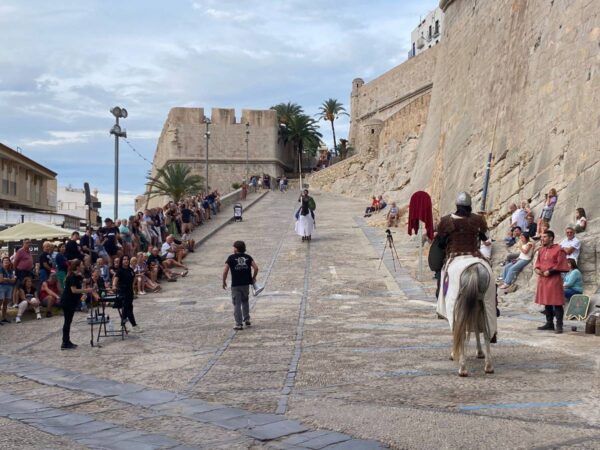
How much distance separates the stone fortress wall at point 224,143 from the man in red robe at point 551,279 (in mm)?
54555

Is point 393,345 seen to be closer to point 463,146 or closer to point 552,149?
point 552,149

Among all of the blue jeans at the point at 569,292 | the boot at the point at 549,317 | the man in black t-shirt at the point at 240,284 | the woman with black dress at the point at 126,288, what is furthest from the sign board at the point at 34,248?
the blue jeans at the point at 569,292

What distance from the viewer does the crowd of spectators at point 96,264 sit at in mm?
13727

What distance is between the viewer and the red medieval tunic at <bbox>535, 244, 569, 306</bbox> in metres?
10.2

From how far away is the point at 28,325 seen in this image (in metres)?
13.2

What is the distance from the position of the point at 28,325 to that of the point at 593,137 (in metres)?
12.5

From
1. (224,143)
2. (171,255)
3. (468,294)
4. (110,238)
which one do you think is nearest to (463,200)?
(468,294)

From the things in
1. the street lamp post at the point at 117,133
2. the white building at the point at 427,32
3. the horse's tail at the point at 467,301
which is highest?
the white building at the point at 427,32

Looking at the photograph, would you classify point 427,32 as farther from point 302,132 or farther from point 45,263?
point 45,263

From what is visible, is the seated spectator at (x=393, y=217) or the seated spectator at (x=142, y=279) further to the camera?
the seated spectator at (x=393, y=217)

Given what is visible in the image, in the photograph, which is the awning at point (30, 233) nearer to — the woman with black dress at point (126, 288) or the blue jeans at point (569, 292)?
the woman with black dress at point (126, 288)

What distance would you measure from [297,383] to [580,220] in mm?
8482

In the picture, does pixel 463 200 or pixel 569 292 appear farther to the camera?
pixel 569 292

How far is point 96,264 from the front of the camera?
1535 centimetres
